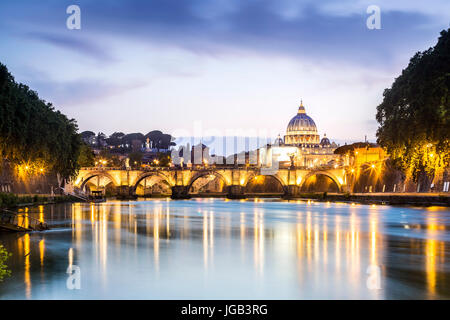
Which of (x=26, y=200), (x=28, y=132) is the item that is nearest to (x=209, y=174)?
(x=26, y=200)

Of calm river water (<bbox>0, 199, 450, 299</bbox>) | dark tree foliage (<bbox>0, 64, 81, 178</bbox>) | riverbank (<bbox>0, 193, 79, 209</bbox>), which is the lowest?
calm river water (<bbox>0, 199, 450, 299</bbox>)

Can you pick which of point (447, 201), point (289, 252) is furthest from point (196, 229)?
point (447, 201)

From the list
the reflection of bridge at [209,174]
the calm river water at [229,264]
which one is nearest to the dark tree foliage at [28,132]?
the calm river water at [229,264]

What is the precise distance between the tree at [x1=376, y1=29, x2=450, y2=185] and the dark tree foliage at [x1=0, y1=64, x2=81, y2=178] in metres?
27.8

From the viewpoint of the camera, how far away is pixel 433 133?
41375 mm

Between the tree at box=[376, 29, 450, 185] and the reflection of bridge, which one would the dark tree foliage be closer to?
the tree at box=[376, 29, 450, 185]

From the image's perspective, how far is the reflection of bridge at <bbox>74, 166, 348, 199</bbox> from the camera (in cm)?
11056

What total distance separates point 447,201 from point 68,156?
38.7m

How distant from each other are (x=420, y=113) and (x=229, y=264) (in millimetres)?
27879

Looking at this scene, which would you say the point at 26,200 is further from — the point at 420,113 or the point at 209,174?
the point at 209,174

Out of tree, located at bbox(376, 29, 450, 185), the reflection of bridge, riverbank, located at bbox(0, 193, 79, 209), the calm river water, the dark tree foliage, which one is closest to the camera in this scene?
the calm river water

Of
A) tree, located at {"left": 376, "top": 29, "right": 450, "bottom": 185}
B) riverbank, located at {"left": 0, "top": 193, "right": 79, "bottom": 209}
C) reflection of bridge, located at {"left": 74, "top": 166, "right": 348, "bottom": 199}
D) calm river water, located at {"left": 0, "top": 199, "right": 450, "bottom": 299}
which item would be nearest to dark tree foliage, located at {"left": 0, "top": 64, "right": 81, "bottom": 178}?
riverbank, located at {"left": 0, "top": 193, "right": 79, "bottom": 209}

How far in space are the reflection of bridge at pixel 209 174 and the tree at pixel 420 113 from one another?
6289 cm
